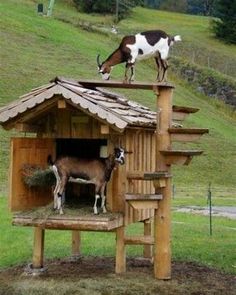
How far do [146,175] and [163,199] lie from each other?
534 millimetres

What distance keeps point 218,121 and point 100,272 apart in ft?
89.5

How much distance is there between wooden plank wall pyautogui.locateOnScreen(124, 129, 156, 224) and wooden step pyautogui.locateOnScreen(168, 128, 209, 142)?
0.56 meters

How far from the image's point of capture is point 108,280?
30.0ft

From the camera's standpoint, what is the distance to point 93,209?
9.37 metres

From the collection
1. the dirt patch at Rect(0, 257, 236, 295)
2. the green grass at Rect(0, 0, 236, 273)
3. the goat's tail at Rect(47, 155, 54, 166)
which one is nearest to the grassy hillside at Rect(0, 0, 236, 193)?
the green grass at Rect(0, 0, 236, 273)

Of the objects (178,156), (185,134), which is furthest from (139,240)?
(185,134)

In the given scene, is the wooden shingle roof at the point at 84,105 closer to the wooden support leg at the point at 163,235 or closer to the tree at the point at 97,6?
the wooden support leg at the point at 163,235

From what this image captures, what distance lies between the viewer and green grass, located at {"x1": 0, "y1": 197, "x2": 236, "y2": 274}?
11555mm

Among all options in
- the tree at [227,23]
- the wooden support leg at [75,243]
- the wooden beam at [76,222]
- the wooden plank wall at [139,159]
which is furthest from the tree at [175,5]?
the wooden beam at [76,222]

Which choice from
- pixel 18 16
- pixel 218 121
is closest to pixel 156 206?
pixel 218 121

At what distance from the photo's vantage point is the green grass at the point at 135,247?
1155cm

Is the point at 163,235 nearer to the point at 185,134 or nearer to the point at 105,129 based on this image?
the point at 185,134

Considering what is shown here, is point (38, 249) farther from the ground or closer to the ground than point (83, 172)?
closer to the ground

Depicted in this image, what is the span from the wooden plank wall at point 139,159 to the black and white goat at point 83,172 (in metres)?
0.34
